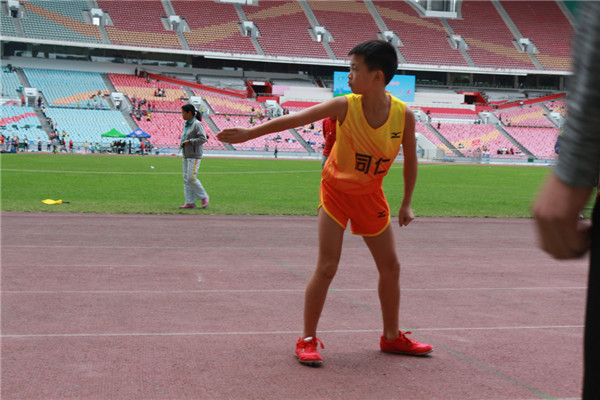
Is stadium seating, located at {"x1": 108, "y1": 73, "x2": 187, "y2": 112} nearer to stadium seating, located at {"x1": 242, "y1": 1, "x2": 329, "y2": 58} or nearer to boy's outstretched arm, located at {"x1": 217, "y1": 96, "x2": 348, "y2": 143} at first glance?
stadium seating, located at {"x1": 242, "y1": 1, "x2": 329, "y2": 58}

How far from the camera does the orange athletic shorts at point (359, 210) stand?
4016 mm

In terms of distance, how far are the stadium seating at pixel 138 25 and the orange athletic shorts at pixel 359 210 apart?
61.7m

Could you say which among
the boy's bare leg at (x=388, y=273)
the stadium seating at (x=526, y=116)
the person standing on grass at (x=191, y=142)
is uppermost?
the boy's bare leg at (x=388, y=273)

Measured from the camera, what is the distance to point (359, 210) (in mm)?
4016

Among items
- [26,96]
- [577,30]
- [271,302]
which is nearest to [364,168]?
[271,302]

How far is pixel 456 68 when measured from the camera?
6919 cm

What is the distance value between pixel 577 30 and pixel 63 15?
219 feet

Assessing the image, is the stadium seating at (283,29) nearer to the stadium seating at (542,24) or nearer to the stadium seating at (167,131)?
the stadium seating at (167,131)

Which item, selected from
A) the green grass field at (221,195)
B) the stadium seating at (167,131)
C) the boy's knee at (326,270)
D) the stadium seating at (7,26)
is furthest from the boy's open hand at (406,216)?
the stadium seating at (7,26)

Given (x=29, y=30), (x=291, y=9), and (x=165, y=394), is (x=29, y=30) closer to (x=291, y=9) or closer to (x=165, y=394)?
(x=291, y=9)

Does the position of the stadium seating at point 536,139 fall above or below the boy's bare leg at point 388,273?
below

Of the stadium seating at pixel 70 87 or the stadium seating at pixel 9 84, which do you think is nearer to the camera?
the stadium seating at pixel 9 84

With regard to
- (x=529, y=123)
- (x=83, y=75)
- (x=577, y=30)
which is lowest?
Answer: (x=529, y=123)

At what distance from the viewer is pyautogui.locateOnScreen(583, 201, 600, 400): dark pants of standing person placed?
57.9 inches
